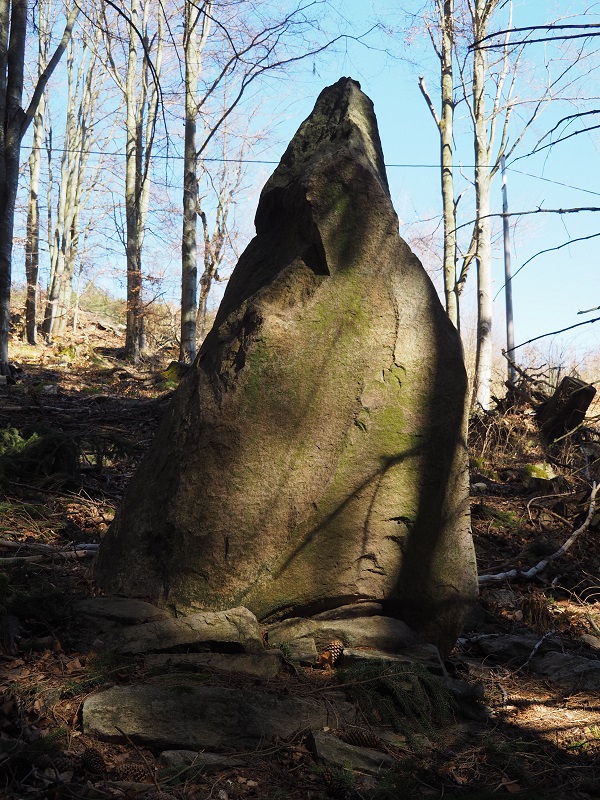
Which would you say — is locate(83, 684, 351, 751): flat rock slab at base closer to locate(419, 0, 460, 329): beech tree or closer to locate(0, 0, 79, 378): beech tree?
locate(0, 0, 79, 378): beech tree

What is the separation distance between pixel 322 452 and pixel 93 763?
1656mm

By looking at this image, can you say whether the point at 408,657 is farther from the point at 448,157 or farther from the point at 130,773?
the point at 448,157

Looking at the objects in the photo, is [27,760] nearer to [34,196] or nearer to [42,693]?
[42,693]

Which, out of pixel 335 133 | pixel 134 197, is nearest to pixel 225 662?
pixel 335 133

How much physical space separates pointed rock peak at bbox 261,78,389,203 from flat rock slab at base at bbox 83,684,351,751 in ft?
9.02

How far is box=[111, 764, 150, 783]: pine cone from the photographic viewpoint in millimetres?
2199

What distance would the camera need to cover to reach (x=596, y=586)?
493 centimetres

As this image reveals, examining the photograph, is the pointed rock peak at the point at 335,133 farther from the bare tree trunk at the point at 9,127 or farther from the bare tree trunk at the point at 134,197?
the bare tree trunk at the point at 134,197

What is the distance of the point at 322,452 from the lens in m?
3.40

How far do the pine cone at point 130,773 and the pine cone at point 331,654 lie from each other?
109 centimetres

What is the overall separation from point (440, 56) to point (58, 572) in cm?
1410

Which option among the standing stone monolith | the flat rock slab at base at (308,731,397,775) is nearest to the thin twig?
the standing stone monolith

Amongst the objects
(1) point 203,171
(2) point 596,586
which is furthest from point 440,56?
(2) point 596,586

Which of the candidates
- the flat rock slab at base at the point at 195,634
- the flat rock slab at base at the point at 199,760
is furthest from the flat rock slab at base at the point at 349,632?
the flat rock slab at base at the point at 199,760
